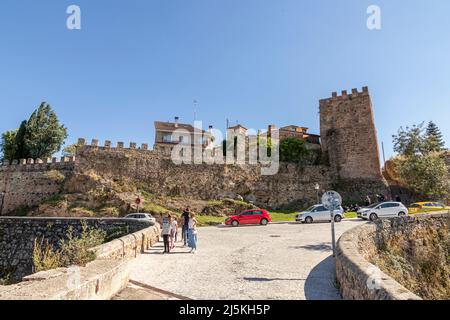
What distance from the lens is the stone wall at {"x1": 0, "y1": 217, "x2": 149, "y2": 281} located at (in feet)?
49.1

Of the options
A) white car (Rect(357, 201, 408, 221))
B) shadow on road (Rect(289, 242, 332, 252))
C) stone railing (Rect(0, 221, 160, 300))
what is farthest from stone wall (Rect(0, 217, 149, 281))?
white car (Rect(357, 201, 408, 221))

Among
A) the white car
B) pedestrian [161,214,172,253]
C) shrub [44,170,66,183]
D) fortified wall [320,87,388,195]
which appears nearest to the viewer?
pedestrian [161,214,172,253]

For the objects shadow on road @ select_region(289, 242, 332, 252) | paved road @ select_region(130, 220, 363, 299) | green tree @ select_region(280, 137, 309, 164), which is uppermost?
green tree @ select_region(280, 137, 309, 164)

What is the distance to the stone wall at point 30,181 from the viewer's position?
29188 mm

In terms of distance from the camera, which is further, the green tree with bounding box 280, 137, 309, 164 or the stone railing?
the green tree with bounding box 280, 137, 309, 164

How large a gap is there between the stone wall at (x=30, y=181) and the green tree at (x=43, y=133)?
6890 mm

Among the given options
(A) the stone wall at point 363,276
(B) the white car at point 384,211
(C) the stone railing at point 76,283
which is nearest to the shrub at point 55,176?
(C) the stone railing at point 76,283

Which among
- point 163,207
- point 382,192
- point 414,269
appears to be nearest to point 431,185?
point 382,192

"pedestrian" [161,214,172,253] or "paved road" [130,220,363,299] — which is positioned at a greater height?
"pedestrian" [161,214,172,253]

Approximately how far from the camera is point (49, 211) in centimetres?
2528

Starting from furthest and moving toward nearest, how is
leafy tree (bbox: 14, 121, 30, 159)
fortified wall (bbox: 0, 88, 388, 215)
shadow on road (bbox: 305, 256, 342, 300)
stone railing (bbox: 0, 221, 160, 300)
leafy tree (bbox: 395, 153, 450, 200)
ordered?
leafy tree (bbox: 14, 121, 30, 159), fortified wall (bbox: 0, 88, 388, 215), leafy tree (bbox: 395, 153, 450, 200), shadow on road (bbox: 305, 256, 342, 300), stone railing (bbox: 0, 221, 160, 300)

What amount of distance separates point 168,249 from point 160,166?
2137cm

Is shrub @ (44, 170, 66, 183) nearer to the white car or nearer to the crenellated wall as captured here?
the crenellated wall

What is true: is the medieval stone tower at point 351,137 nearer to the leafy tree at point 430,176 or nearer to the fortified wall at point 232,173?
the fortified wall at point 232,173
